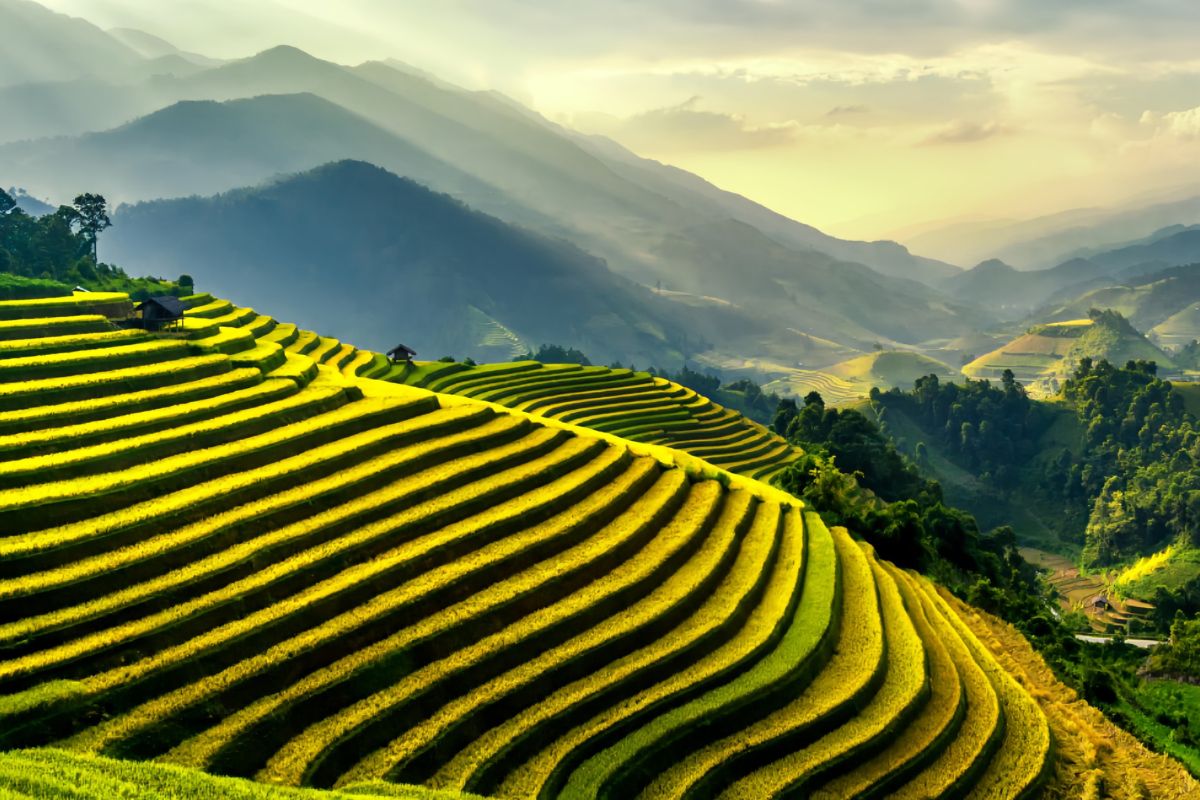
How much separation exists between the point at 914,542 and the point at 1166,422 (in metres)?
86.0

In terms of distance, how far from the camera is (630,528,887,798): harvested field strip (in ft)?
52.6

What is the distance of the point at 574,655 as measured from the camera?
1792 centimetres

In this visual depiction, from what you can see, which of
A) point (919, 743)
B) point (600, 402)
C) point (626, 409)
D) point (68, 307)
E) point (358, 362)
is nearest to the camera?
point (919, 743)

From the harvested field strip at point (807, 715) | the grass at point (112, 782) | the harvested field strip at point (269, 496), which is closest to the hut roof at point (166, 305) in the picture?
the harvested field strip at point (269, 496)

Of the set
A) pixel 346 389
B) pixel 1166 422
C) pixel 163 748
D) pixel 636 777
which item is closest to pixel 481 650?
pixel 636 777

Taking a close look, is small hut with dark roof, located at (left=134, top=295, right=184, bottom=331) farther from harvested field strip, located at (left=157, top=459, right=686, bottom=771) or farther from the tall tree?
the tall tree

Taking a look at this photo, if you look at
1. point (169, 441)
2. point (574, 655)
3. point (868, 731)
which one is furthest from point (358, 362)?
point (868, 731)

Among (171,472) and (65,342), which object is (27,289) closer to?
(65,342)

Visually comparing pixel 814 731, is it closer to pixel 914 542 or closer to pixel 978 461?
pixel 914 542

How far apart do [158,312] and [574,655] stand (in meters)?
22.8

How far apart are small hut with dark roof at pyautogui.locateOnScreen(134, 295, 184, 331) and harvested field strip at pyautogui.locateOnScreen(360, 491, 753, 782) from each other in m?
20.7

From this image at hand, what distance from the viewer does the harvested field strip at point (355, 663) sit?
13992 mm

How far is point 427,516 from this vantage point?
2161 centimetres

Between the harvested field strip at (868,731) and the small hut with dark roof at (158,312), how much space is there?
86.6ft
